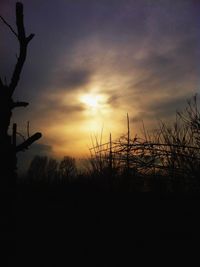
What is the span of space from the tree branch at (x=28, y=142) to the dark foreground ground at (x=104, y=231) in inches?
33.9

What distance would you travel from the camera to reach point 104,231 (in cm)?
587

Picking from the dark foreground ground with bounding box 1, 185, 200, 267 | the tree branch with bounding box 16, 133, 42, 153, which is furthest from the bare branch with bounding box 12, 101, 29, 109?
the dark foreground ground with bounding box 1, 185, 200, 267

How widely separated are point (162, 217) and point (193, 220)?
0.58 m

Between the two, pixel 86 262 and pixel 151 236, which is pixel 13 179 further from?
pixel 151 236

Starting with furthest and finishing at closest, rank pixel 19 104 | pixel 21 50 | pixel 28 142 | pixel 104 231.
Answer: pixel 104 231 → pixel 19 104 → pixel 21 50 → pixel 28 142

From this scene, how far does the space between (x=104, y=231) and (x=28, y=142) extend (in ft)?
8.32

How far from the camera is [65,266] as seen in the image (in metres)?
4.86

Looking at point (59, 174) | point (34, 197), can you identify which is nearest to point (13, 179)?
point (34, 197)

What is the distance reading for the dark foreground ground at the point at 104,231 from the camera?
16.3ft

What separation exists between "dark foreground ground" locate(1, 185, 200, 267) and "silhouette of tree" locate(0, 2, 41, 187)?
2.03 ft

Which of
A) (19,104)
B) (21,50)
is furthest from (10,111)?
(21,50)

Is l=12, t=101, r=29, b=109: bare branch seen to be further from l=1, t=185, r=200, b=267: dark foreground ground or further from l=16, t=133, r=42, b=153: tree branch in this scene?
l=1, t=185, r=200, b=267: dark foreground ground

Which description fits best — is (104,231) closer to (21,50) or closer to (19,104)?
(19,104)

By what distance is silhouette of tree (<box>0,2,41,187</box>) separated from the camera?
13.5ft
